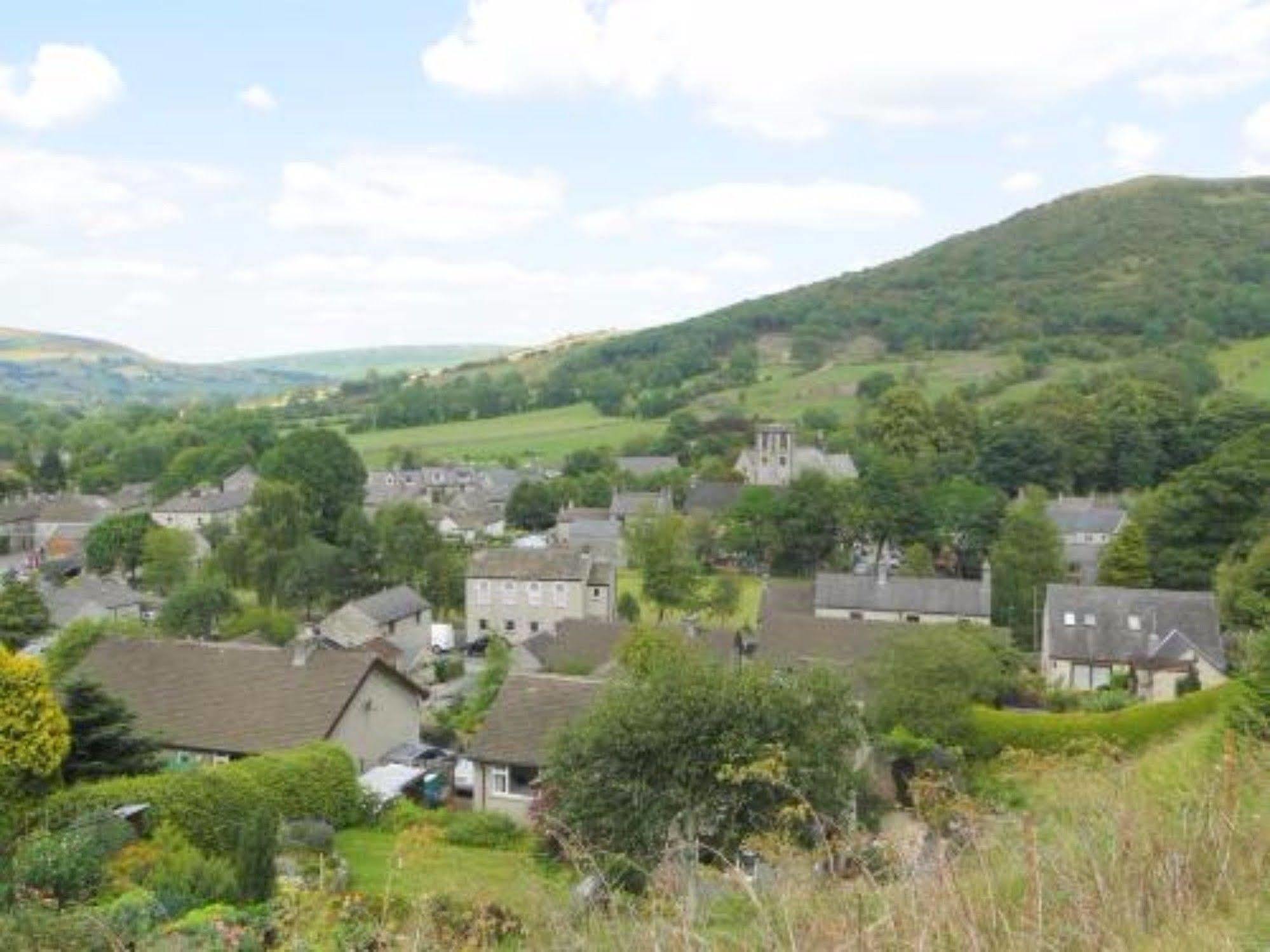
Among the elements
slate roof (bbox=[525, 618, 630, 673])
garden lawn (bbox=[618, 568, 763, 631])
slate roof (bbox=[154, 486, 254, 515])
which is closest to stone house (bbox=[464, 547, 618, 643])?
garden lawn (bbox=[618, 568, 763, 631])

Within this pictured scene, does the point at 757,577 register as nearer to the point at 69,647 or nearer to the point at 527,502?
the point at 527,502

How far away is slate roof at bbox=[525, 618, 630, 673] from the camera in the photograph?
111 ft

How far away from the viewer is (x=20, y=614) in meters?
39.8

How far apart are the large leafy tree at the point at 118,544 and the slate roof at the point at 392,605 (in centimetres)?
1999

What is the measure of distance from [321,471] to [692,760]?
2000 inches

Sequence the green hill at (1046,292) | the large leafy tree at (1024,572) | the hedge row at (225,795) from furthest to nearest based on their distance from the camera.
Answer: the green hill at (1046,292) → the large leafy tree at (1024,572) → the hedge row at (225,795)

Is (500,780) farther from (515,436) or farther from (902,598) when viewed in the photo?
(515,436)

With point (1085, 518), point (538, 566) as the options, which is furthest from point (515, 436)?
point (538, 566)

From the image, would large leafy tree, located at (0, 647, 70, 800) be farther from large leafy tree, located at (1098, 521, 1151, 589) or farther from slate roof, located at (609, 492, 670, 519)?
slate roof, located at (609, 492, 670, 519)

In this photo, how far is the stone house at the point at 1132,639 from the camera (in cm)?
3198

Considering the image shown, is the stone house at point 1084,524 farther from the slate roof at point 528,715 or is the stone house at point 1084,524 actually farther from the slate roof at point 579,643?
the slate roof at point 528,715

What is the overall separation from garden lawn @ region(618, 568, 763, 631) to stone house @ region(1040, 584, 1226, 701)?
10.0 m

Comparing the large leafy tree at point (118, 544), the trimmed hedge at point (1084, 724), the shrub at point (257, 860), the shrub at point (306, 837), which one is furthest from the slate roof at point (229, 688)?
the large leafy tree at point (118, 544)

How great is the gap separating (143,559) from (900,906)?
5597 centimetres
